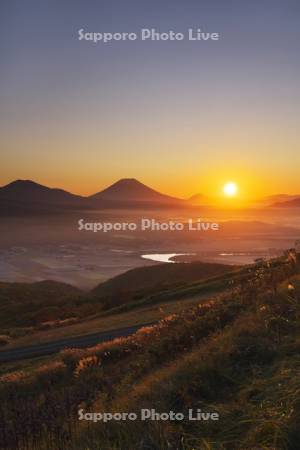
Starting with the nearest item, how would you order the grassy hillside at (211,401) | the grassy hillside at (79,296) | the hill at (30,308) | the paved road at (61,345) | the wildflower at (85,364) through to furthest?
the grassy hillside at (211,401) < the wildflower at (85,364) < the paved road at (61,345) < the grassy hillside at (79,296) < the hill at (30,308)

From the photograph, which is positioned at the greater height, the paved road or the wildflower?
the wildflower

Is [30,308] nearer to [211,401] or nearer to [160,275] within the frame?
[160,275]

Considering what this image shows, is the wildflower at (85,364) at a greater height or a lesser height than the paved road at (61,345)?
greater

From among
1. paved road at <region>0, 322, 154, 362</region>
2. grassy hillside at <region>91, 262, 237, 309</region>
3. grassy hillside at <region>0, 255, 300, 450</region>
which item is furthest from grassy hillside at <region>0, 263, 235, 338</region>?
grassy hillside at <region>0, 255, 300, 450</region>

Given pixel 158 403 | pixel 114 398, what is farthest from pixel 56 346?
pixel 158 403

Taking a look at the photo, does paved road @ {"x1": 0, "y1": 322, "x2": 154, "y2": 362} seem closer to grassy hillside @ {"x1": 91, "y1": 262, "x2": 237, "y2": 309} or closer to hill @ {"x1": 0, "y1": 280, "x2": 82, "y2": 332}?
hill @ {"x1": 0, "y1": 280, "x2": 82, "y2": 332}

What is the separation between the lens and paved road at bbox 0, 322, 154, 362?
92.5ft

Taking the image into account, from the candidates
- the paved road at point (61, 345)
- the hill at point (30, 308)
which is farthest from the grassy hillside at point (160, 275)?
the paved road at point (61, 345)

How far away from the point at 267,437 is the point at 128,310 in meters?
43.2

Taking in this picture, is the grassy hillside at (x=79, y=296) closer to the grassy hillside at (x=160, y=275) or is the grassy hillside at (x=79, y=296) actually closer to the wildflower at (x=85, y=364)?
the grassy hillside at (x=160, y=275)

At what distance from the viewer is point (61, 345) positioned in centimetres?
2975

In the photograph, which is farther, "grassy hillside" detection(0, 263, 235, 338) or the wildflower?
"grassy hillside" detection(0, 263, 235, 338)

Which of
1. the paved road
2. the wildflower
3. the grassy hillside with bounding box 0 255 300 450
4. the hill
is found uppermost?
the grassy hillside with bounding box 0 255 300 450

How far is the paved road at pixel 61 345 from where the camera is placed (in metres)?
28.2
